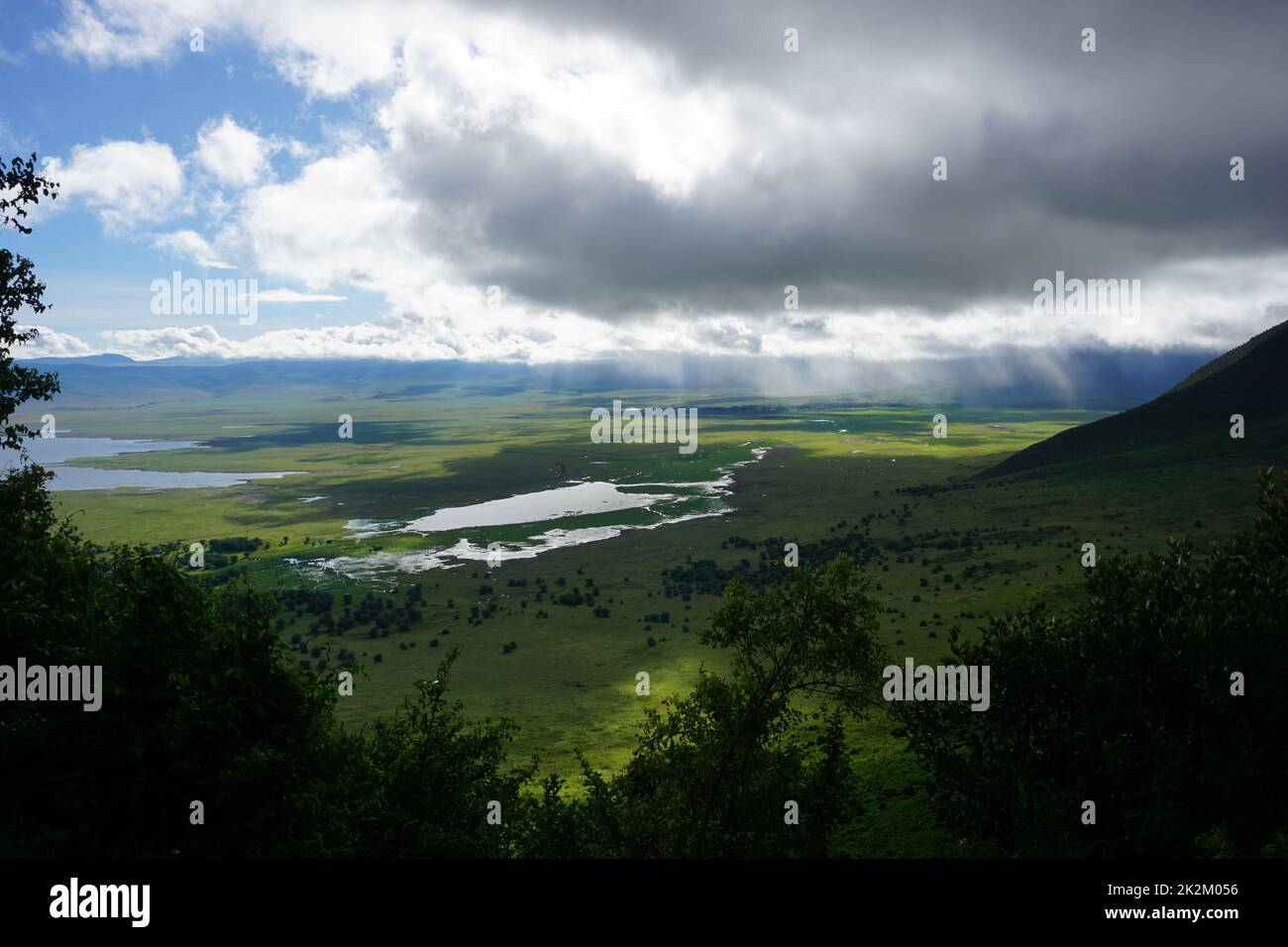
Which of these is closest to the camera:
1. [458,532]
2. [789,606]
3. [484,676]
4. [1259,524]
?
A: [789,606]

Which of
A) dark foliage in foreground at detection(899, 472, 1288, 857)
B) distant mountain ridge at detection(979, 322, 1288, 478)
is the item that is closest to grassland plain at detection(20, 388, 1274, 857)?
dark foliage in foreground at detection(899, 472, 1288, 857)

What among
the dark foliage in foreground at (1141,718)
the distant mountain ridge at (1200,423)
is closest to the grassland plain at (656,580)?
the dark foliage in foreground at (1141,718)

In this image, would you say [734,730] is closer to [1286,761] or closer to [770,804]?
[770,804]

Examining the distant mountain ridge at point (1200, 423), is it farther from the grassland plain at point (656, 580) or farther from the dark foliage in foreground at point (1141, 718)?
the dark foliage in foreground at point (1141, 718)

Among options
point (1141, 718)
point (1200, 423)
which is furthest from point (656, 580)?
point (1200, 423)

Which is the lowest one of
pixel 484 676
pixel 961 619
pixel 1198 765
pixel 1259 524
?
pixel 484 676

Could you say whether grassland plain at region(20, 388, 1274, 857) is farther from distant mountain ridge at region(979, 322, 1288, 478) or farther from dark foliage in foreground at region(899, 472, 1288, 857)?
distant mountain ridge at region(979, 322, 1288, 478)

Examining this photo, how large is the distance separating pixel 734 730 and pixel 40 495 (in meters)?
26.4

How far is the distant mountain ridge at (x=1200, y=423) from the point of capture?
13782 cm

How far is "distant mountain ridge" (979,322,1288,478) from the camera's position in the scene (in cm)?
13782

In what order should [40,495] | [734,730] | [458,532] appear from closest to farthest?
[734,730]
[40,495]
[458,532]

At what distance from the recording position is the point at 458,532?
5782 inches
